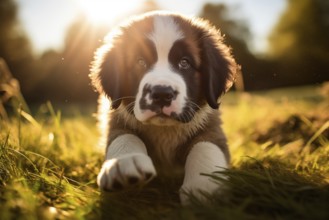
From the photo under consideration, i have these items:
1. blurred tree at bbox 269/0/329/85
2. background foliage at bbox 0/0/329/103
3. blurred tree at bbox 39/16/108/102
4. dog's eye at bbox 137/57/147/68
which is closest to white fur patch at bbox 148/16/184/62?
dog's eye at bbox 137/57/147/68

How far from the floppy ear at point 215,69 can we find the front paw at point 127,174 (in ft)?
3.48

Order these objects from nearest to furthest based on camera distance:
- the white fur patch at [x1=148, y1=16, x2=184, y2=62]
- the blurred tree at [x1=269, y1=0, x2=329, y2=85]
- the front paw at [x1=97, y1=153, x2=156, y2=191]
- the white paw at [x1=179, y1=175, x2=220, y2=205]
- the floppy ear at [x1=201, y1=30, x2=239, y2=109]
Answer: the front paw at [x1=97, y1=153, x2=156, y2=191], the white paw at [x1=179, y1=175, x2=220, y2=205], the white fur patch at [x1=148, y1=16, x2=184, y2=62], the floppy ear at [x1=201, y1=30, x2=239, y2=109], the blurred tree at [x1=269, y1=0, x2=329, y2=85]

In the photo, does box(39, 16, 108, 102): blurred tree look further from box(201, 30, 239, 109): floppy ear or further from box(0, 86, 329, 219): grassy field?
box(0, 86, 329, 219): grassy field

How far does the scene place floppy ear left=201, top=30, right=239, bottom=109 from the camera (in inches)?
135

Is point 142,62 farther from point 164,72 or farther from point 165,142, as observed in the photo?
point 165,142

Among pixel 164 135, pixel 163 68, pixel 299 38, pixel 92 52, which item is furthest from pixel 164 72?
pixel 299 38

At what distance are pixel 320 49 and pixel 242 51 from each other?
404cm

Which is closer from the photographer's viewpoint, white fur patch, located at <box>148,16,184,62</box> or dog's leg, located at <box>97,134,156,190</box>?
dog's leg, located at <box>97,134,156,190</box>

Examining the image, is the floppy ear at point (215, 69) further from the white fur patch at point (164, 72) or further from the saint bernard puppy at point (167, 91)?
the white fur patch at point (164, 72)

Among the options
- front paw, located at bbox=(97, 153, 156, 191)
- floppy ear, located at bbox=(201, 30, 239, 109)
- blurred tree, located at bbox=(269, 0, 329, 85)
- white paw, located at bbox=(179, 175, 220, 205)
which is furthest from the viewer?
blurred tree, located at bbox=(269, 0, 329, 85)

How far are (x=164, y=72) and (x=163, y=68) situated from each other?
88mm

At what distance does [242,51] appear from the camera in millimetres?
23859

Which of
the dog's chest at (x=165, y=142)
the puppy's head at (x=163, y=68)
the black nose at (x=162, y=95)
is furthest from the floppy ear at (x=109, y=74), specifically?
the black nose at (x=162, y=95)

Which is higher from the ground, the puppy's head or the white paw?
the puppy's head
